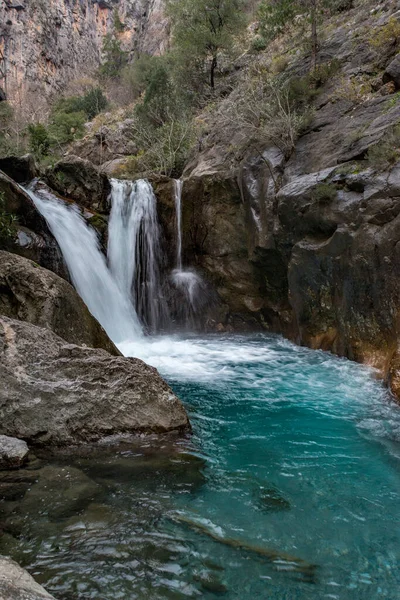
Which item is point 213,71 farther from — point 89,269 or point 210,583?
point 210,583

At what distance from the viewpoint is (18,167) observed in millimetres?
12336

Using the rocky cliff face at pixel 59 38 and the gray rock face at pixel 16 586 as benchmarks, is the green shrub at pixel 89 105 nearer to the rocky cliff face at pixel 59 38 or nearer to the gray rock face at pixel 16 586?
the rocky cliff face at pixel 59 38

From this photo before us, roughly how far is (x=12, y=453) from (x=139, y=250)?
381 inches

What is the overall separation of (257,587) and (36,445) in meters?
2.52

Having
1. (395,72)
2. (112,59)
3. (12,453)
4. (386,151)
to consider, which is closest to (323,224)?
(386,151)

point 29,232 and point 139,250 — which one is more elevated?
point 29,232

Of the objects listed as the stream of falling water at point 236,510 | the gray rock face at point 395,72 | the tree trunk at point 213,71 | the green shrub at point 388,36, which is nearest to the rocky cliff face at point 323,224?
the gray rock face at point 395,72

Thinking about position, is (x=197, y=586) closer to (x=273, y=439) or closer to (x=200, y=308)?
(x=273, y=439)

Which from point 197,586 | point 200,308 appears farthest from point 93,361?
point 200,308

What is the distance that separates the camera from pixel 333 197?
8.20 metres

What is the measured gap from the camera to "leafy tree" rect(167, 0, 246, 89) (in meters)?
20.5

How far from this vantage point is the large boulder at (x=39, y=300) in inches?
233

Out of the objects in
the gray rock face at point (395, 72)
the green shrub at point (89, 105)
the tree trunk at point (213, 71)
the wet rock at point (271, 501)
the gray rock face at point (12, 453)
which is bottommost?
→ the wet rock at point (271, 501)

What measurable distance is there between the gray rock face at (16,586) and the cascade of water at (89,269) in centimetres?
840
